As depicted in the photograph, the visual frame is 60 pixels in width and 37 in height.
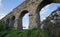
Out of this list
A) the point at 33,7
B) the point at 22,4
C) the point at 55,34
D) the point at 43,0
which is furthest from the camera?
the point at 22,4

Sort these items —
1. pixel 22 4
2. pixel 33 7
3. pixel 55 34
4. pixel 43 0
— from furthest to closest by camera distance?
pixel 22 4 < pixel 33 7 < pixel 43 0 < pixel 55 34

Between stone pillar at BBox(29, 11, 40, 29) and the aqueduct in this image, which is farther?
stone pillar at BBox(29, 11, 40, 29)

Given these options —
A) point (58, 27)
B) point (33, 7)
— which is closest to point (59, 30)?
point (58, 27)

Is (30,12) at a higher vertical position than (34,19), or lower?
higher

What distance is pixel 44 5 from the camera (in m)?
14.4

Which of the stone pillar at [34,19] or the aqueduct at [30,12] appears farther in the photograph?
the stone pillar at [34,19]

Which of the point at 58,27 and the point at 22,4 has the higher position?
the point at 22,4

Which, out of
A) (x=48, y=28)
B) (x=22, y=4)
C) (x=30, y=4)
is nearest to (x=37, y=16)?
Result: (x=30, y=4)

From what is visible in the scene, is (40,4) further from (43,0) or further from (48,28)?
(48,28)

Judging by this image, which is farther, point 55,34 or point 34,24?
point 34,24

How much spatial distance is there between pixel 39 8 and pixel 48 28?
32.8 ft

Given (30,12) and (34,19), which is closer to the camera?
(34,19)

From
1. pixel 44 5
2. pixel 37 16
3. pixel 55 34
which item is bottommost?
pixel 55 34

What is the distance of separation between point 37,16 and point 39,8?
0.74 m
